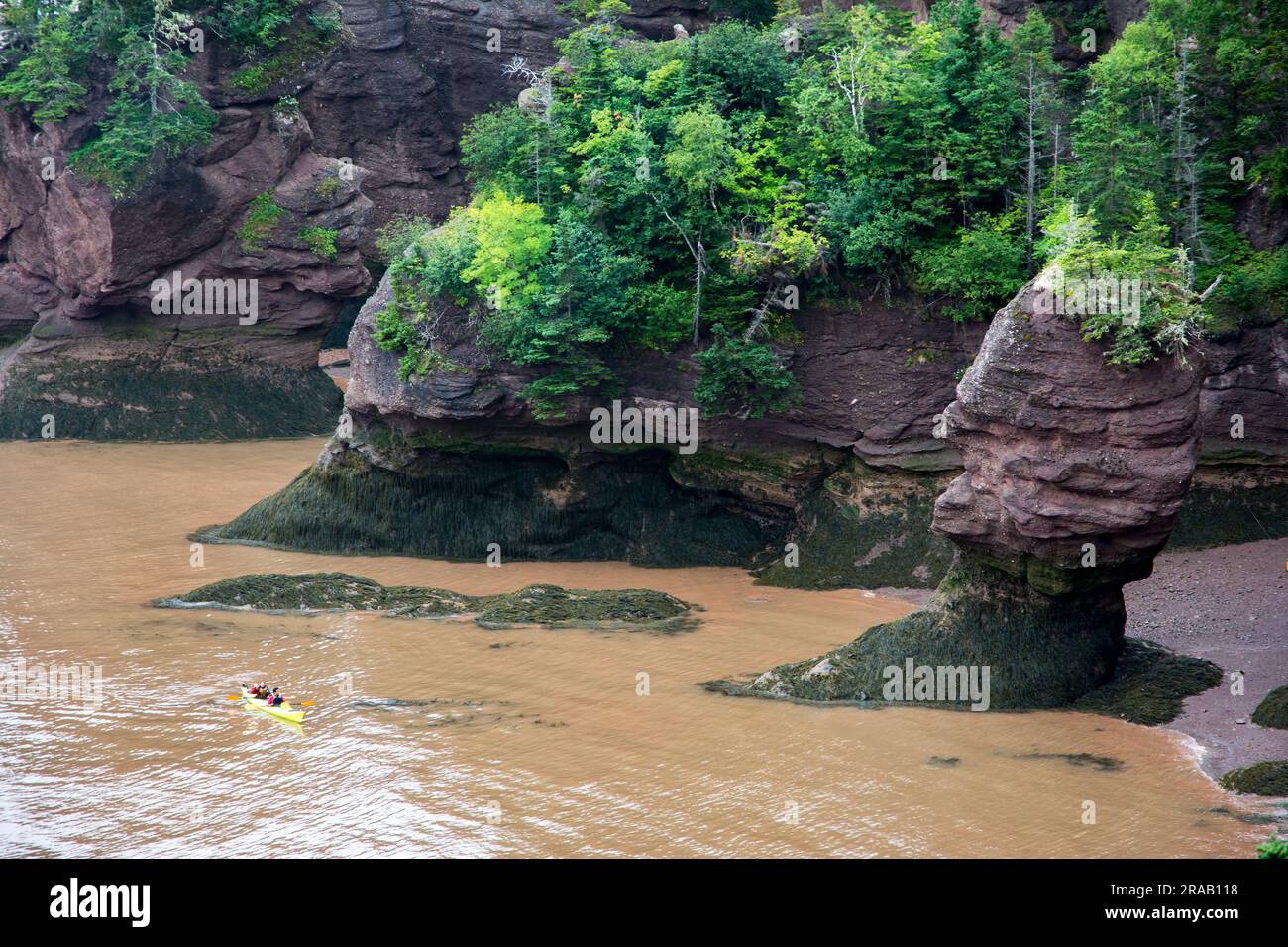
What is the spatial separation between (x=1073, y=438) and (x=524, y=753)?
7.21m

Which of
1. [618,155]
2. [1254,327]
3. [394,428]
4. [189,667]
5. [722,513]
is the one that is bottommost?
[189,667]

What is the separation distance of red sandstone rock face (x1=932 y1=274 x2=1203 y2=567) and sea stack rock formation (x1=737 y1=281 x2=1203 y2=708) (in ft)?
0.05

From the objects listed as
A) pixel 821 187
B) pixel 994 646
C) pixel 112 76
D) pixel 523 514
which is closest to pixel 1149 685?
pixel 994 646

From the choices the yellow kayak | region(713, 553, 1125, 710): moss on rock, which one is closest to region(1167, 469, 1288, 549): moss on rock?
region(713, 553, 1125, 710): moss on rock

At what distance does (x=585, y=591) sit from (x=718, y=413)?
3.83 metres

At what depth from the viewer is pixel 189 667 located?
60.6ft

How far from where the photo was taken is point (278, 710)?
16.6 m

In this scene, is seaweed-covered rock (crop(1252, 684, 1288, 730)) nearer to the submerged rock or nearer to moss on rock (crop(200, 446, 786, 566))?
the submerged rock

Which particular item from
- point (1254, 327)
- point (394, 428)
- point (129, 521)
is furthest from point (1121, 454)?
point (129, 521)

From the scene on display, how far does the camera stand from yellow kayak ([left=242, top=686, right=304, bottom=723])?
16.4 m

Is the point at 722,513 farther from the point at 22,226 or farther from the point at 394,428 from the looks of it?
the point at 22,226

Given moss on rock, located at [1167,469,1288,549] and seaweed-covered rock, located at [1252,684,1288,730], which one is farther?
moss on rock, located at [1167,469,1288,549]

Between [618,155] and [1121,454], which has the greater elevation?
[618,155]

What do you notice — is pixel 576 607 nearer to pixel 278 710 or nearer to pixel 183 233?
pixel 278 710
